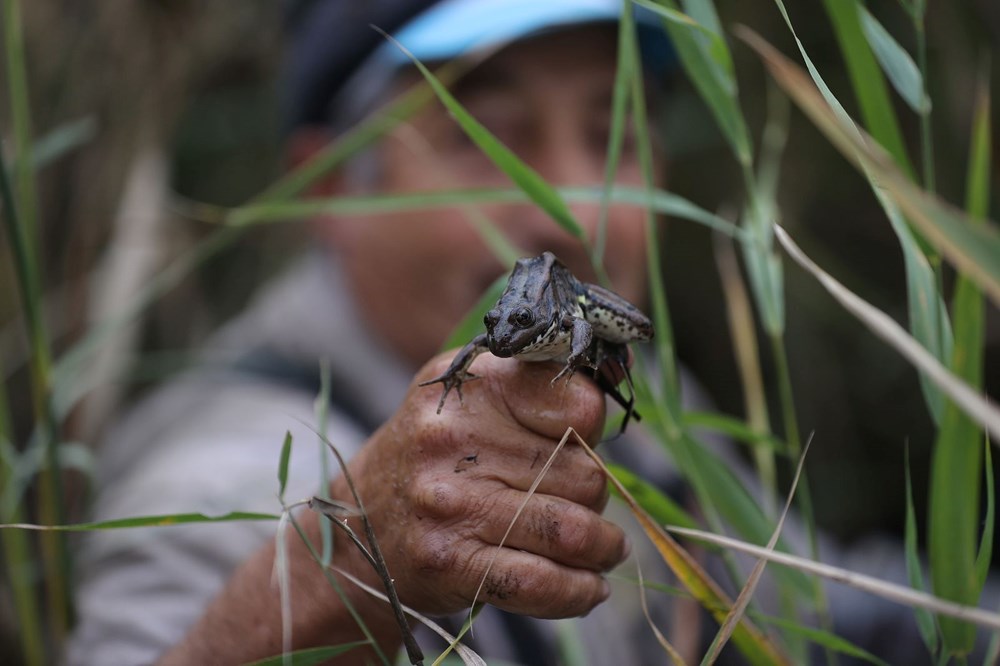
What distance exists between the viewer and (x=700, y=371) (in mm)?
4426

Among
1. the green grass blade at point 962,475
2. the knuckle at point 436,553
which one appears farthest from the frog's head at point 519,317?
the green grass blade at point 962,475

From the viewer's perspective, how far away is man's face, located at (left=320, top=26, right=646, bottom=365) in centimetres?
242

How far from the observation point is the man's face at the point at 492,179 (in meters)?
2.42

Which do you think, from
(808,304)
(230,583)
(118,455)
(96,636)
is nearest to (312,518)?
(230,583)

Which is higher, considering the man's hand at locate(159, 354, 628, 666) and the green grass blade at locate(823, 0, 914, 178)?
the green grass blade at locate(823, 0, 914, 178)

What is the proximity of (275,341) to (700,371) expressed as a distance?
2342 mm

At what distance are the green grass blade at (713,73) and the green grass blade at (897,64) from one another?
19 centimetres

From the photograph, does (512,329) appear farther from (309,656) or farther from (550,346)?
(309,656)

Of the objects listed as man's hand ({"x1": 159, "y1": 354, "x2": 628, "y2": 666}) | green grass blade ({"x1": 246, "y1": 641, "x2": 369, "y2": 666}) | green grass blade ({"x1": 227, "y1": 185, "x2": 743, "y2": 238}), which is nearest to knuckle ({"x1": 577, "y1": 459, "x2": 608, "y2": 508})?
man's hand ({"x1": 159, "y1": 354, "x2": 628, "y2": 666})

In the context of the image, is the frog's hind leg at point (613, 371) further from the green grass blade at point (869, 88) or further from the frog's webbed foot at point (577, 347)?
the green grass blade at point (869, 88)

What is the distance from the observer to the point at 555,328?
3.44ft

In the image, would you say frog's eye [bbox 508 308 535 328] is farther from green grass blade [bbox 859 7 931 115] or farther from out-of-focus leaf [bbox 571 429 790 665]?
green grass blade [bbox 859 7 931 115]

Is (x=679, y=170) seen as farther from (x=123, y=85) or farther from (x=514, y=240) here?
(x=123, y=85)

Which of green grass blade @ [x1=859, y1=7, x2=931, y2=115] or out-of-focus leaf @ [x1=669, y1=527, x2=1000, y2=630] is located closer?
out-of-focus leaf @ [x1=669, y1=527, x2=1000, y2=630]
